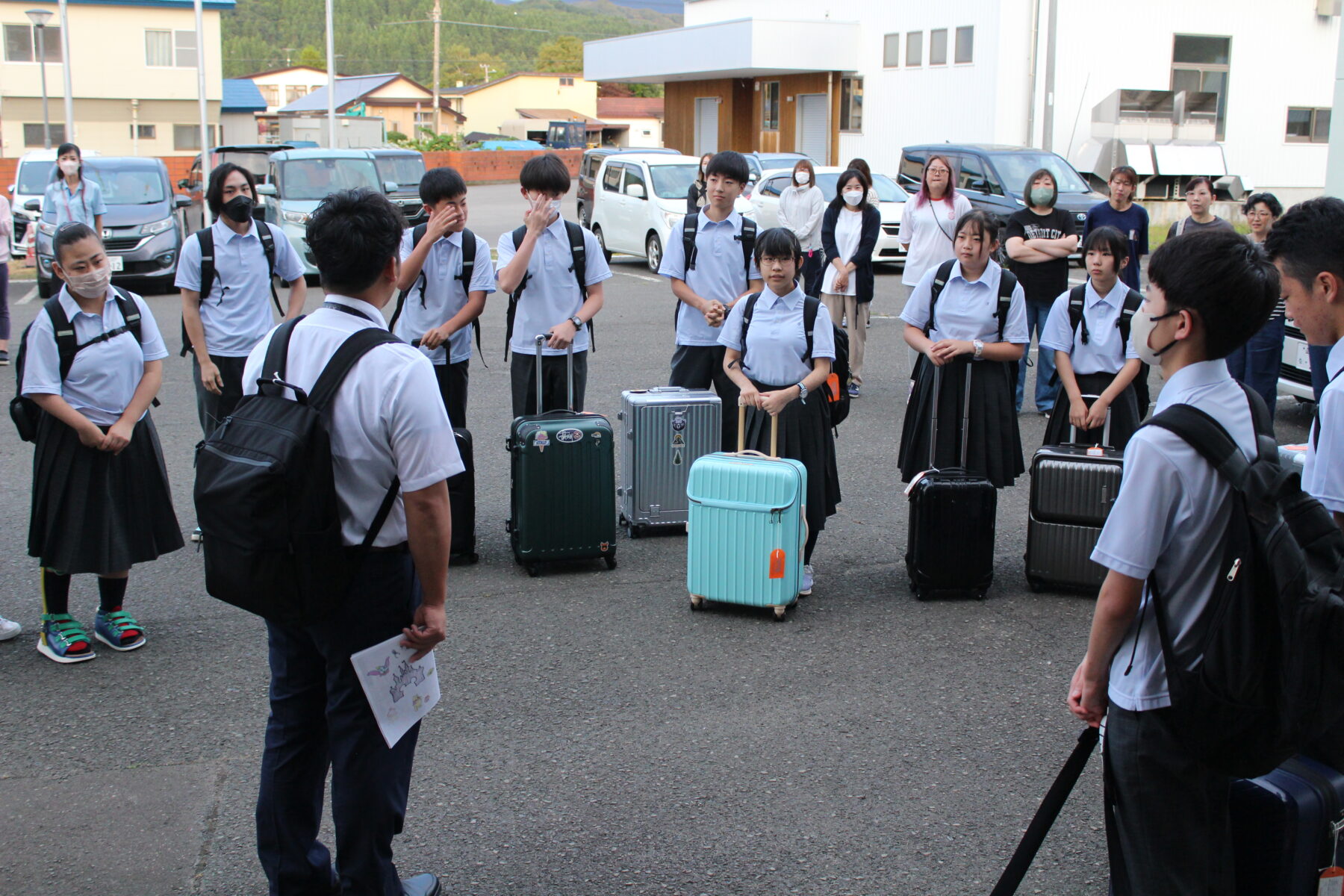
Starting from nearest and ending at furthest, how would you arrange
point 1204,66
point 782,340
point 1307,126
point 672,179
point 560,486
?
point 782,340, point 560,486, point 672,179, point 1204,66, point 1307,126

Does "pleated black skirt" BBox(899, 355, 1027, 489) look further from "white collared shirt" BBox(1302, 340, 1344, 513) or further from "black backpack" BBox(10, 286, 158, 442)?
"black backpack" BBox(10, 286, 158, 442)

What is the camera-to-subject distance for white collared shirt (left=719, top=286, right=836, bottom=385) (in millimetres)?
5523

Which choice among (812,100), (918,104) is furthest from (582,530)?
(812,100)

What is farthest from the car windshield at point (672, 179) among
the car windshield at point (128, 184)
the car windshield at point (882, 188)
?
the car windshield at point (128, 184)

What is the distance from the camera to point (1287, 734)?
7.55 feet

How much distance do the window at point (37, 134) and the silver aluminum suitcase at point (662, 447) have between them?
50.0 meters

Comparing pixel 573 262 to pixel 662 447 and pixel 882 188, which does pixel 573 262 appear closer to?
pixel 662 447

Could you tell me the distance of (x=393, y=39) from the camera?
5974 inches

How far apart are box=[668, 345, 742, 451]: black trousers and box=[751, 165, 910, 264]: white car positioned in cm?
1138

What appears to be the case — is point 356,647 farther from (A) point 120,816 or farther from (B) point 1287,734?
(B) point 1287,734

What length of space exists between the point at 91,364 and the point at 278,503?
2.56 m

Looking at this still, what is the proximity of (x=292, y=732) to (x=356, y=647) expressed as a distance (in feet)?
1.11

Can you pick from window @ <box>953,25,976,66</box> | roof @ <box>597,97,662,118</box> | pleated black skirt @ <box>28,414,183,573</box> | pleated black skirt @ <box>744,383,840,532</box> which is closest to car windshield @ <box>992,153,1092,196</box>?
window @ <box>953,25,976,66</box>

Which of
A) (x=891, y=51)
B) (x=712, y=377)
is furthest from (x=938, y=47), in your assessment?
(x=712, y=377)
